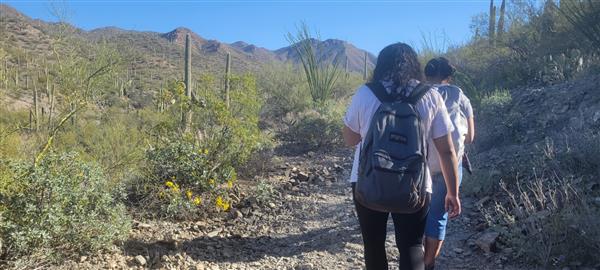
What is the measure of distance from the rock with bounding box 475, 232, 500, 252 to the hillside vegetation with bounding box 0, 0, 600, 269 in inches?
1.4

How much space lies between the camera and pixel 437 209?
3059mm

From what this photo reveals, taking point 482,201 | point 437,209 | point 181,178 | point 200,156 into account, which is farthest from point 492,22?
point 437,209

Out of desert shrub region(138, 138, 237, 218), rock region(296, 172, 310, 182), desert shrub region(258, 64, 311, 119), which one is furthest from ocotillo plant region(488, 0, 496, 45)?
desert shrub region(138, 138, 237, 218)

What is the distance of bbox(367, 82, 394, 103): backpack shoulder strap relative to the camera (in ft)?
7.82

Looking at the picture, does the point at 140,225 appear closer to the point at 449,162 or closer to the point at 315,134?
the point at 449,162

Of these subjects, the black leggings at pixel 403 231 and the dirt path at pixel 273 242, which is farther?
the dirt path at pixel 273 242

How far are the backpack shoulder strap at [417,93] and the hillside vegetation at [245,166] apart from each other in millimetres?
1850

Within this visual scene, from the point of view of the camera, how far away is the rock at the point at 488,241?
13.0 feet

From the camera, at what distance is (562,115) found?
267 inches

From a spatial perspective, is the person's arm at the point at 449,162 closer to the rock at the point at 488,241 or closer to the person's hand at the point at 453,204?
the person's hand at the point at 453,204

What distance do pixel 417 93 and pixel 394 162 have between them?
405 millimetres

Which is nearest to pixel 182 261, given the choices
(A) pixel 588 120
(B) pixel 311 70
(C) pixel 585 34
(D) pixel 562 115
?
(A) pixel 588 120

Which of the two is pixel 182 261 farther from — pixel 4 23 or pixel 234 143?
pixel 4 23

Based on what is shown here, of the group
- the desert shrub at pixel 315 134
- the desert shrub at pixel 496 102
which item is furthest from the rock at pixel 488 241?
the desert shrub at pixel 315 134
